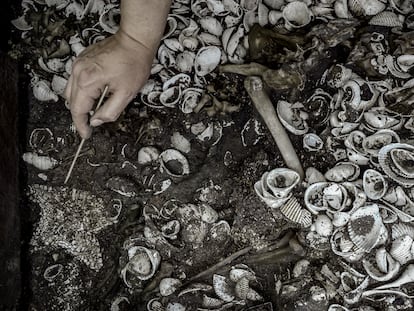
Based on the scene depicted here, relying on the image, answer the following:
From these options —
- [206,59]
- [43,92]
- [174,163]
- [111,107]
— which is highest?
[111,107]

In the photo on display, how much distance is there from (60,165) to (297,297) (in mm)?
840

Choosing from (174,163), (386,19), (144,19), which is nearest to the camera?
(144,19)

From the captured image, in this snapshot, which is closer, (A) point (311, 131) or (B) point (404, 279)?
(B) point (404, 279)

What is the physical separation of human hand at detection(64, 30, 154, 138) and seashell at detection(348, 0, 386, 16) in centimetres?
67

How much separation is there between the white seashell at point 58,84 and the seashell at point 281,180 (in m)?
0.72

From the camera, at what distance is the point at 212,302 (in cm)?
180

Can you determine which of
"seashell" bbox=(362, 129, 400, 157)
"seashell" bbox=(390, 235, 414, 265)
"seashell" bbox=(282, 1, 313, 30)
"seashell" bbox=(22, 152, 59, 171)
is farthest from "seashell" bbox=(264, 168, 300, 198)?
"seashell" bbox=(22, 152, 59, 171)

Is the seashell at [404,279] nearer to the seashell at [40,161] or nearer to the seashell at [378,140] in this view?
the seashell at [378,140]

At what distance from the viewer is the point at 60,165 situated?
6.12 feet

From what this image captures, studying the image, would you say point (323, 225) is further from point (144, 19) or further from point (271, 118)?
point (144, 19)

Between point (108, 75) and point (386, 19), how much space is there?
86 centimetres

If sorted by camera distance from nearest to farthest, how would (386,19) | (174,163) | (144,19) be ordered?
(144,19), (386,19), (174,163)

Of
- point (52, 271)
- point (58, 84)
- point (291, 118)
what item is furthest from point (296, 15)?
point (52, 271)

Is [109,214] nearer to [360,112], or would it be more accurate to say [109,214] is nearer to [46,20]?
[46,20]
